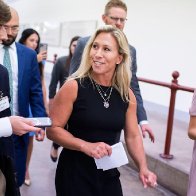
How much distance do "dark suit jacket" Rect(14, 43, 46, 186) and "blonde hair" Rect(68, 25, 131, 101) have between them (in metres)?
0.63

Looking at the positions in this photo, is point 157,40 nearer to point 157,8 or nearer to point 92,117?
point 157,8

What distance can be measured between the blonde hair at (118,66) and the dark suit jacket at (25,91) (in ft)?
2.06

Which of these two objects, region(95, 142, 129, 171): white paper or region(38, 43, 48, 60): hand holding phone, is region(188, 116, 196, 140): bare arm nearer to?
region(95, 142, 129, 171): white paper

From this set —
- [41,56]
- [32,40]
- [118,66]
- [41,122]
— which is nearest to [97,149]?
[41,122]

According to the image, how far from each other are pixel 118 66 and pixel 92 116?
0.35 m

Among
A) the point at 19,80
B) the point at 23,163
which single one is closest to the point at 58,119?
the point at 19,80

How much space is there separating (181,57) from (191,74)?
393 millimetres

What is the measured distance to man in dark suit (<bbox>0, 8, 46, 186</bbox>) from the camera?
2.36m

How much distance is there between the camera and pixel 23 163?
2574mm

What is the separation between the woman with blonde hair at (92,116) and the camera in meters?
1.75

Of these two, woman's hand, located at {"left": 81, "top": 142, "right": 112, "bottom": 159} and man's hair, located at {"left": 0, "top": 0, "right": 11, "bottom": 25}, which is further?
woman's hand, located at {"left": 81, "top": 142, "right": 112, "bottom": 159}

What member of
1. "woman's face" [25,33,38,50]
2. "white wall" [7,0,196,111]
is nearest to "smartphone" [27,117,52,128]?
"woman's face" [25,33,38,50]

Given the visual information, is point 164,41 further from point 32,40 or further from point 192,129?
point 192,129

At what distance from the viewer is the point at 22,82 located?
2.40 meters
